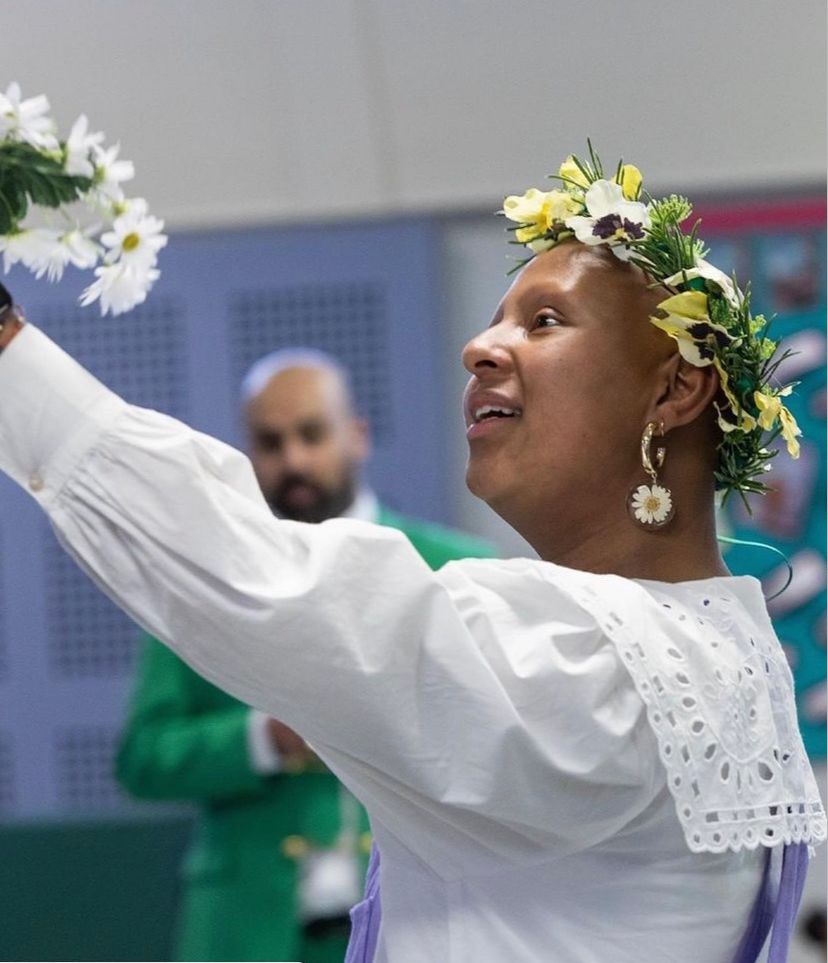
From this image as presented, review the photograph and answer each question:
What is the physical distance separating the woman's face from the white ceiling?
278 cm

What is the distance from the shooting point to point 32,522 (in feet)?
15.3

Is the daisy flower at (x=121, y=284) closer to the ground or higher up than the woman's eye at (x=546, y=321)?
higher up

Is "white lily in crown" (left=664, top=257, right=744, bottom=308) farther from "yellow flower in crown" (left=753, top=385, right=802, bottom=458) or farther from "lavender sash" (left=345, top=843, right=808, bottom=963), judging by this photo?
"lavender sash" (left=345, top=843, right=808, bottom=963)

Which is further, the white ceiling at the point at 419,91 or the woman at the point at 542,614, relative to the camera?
the white ceiling at the point at 419,91

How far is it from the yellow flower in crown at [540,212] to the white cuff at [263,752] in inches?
58.5

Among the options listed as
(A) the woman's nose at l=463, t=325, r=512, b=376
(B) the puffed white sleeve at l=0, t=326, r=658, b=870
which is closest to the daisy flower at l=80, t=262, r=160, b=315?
(B) the puffed white sleeve at l=0, t=326, r=658, b=870

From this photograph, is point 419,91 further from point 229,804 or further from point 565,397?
point 565,397

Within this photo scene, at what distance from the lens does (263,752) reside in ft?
10.2

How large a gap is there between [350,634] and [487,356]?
43 cm

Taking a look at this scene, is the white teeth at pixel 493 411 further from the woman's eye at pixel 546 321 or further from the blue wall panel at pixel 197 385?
the blue wall panel at pixel 197 385

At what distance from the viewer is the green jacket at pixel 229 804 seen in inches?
123

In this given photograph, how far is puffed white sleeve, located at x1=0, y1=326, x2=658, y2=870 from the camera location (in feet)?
4.30

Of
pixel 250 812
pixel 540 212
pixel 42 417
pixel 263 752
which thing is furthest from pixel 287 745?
pixel 42 417

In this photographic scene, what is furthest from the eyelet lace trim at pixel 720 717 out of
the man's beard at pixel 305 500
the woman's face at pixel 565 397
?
the man's beard at pixel 305 500
